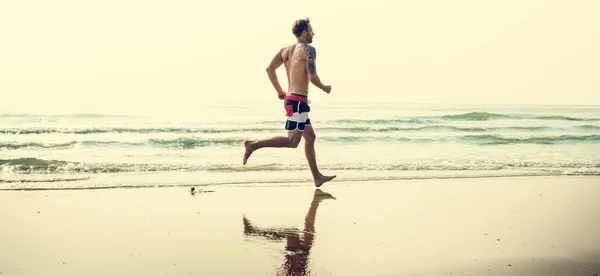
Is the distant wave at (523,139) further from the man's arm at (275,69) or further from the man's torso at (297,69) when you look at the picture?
the man's torso at (297,69)

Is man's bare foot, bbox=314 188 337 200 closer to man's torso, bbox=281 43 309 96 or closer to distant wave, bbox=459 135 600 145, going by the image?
man's torso, bbox=281 43 309 96

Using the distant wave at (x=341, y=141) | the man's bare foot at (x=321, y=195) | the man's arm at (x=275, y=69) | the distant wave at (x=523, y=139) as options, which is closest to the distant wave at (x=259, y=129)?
the distant wave at (x=341, y=141)

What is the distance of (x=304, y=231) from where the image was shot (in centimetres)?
506

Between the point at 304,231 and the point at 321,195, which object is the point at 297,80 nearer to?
the point at 321,195

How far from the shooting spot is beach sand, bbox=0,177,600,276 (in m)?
4.07

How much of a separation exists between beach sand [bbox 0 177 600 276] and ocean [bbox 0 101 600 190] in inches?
43.0

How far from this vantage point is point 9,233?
4934mm

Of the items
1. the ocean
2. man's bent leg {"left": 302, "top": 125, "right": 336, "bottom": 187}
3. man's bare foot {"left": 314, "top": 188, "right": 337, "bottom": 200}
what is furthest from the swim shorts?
the ocean

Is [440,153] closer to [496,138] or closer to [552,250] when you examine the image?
[496,138]

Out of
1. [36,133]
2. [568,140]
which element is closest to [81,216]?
[36,133]

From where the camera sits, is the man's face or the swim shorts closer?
the man's face

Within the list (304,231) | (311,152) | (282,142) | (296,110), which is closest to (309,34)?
(296,110)

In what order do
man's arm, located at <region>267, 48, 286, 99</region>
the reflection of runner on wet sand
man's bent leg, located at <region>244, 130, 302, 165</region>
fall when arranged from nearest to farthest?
1. the reflection of runner on wet sand
2. man's bent leg, located at <region>244, 130, 302, 165</region>
3. man's arm, located at <region>267, 48, 286, 99</region>

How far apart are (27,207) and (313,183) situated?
306cm
